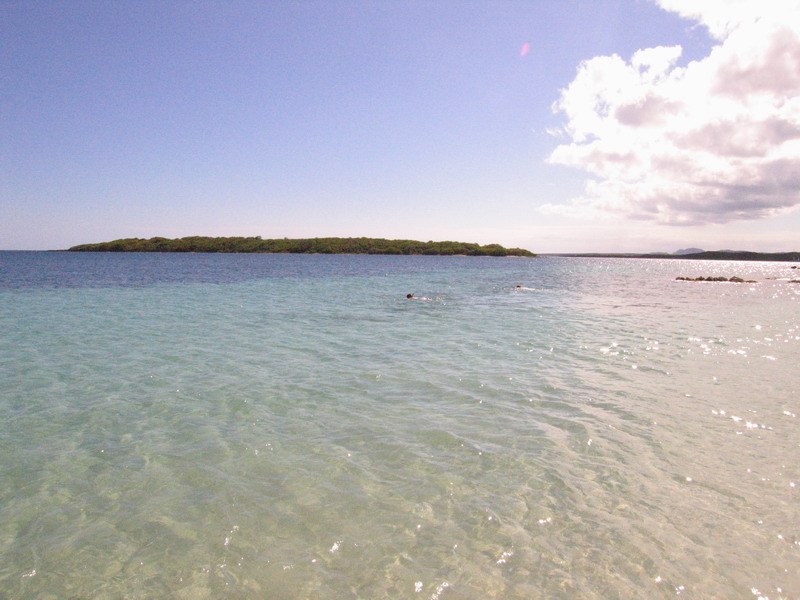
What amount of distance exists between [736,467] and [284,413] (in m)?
8.80

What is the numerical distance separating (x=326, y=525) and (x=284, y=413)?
4.40m

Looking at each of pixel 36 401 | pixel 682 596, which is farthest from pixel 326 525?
pixel 36 401

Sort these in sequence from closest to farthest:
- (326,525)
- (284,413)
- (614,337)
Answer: (326,525), (284,413), (614,337)

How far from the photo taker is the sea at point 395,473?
510cm

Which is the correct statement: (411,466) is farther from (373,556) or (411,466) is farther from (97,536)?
(97,536)

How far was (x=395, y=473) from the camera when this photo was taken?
737 cm

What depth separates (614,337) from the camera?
2033cm

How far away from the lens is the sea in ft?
16.7

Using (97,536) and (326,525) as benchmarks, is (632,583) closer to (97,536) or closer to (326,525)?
(326,525)

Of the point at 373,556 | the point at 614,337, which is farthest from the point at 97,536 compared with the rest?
the point at 614,337

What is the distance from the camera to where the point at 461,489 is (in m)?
6.86

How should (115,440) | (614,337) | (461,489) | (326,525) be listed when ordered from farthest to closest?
(614,337), (115,440), (461,489), (326,525)

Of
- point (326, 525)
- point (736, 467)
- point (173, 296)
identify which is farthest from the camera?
point (173, 296)

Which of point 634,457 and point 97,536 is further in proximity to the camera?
point 634,457
